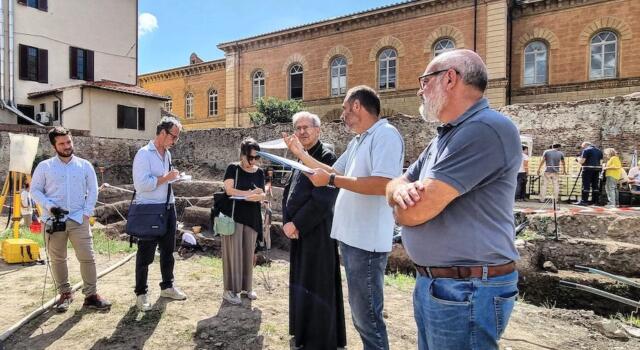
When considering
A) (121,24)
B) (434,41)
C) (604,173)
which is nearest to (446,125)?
(604,173)

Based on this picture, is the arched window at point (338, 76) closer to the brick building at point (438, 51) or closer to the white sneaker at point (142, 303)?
the brick building at point (438, 51)

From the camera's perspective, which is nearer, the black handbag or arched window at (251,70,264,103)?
the black handbag

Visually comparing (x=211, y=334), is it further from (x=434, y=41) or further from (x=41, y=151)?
(x=434, y=41)

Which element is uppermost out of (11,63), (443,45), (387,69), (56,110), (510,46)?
(443,45)

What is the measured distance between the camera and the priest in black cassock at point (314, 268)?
3.16 meters

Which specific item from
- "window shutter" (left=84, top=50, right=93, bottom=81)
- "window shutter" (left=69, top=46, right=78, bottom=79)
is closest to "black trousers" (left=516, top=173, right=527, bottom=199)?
"window shutter" (left=84, top=50, right=93, bottom=81)

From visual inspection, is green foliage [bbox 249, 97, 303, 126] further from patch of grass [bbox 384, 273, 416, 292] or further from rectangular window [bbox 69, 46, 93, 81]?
patch of grass [bbox 384, 273, 416, 292]

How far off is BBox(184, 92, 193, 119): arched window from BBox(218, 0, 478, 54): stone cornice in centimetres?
552

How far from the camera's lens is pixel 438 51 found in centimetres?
2111

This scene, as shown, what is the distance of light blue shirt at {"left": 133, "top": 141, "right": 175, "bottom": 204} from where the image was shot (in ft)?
→ 13.1

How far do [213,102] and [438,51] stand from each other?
16.9m

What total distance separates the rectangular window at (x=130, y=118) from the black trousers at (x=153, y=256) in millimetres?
19996

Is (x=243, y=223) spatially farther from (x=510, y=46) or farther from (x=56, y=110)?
(x=56, y=110)

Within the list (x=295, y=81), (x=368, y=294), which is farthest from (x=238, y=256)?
(x=295, y=81)
